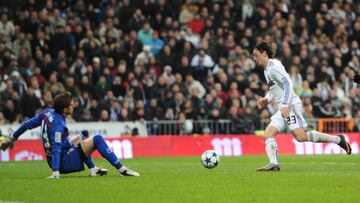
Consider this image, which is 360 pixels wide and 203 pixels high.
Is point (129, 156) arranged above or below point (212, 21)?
below

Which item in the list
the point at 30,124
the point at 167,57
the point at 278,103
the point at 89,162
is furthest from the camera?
the point at 167,57

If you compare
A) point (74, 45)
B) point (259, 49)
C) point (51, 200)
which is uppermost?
point (74, 45)

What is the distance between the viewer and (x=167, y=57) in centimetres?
2855

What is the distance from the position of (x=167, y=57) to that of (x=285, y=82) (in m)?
13.3

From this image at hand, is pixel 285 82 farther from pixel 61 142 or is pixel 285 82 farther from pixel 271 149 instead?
pixel 61 142

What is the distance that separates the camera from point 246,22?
31266mm

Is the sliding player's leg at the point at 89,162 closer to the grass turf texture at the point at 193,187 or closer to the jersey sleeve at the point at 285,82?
the grass turf texture at the point at 193,187

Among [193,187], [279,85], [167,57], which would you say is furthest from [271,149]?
[167,57]

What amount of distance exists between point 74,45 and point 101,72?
136 cm

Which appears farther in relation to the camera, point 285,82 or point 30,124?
point 285,82

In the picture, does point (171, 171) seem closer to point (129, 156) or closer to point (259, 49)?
point (259, 49)

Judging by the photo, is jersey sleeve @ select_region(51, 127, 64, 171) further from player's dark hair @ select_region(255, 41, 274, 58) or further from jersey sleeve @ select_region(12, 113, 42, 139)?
player's dark hair @ select_region(255, 41, 274, 58)

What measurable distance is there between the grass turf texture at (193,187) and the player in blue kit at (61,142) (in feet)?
0.87

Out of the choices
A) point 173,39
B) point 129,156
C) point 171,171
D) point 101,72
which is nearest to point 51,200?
point 171,171
